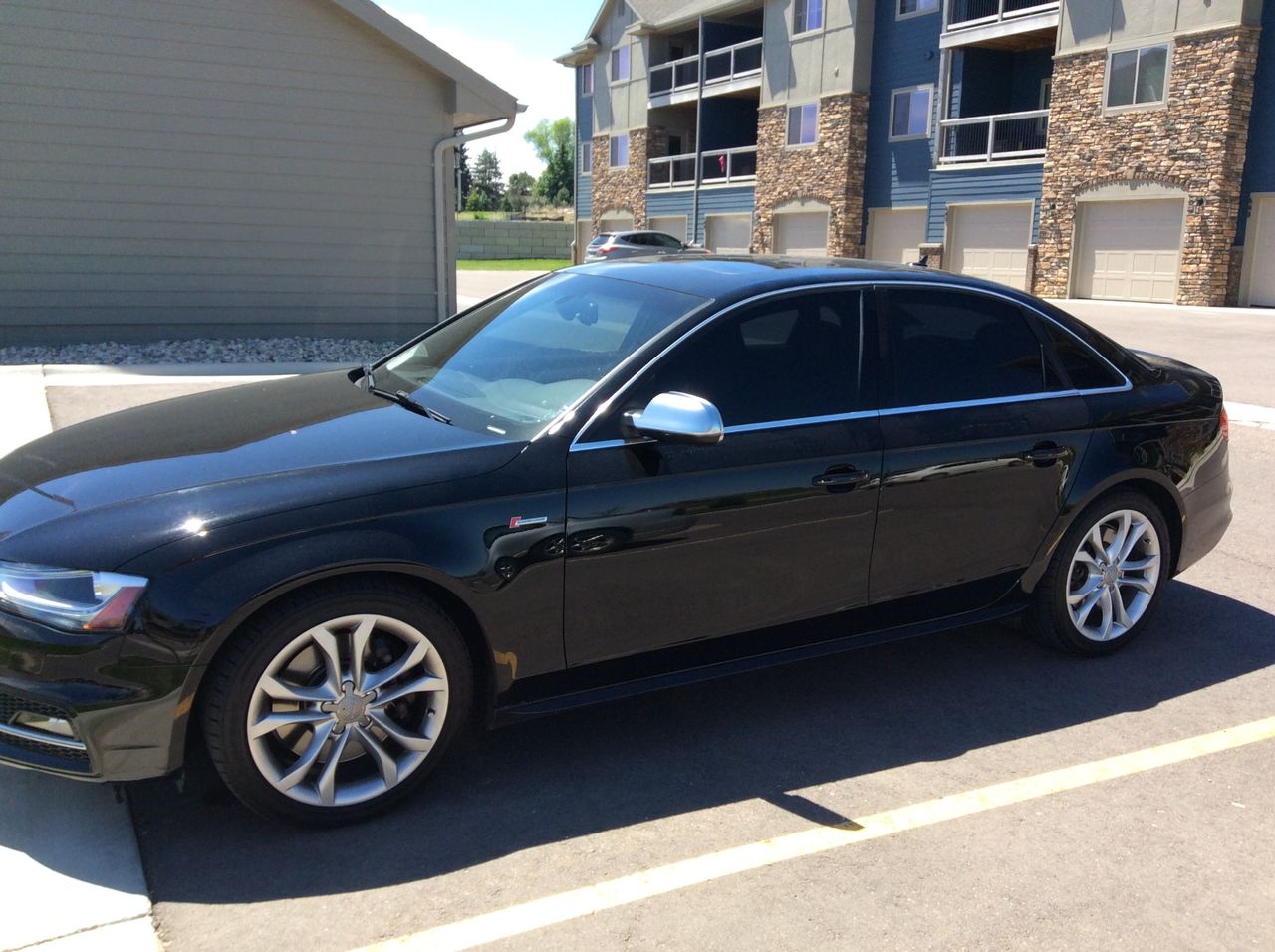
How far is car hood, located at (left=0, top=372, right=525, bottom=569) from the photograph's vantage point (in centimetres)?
302

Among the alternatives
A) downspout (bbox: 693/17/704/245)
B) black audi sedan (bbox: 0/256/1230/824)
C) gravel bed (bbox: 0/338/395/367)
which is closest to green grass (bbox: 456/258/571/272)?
downspout (bbox: 693/17/704/245)

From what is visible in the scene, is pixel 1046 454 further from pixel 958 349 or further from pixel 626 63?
pixel 626 63

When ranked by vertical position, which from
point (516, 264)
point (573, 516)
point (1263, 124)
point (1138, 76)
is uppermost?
point (1138, 76)

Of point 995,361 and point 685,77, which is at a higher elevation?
point 685,77

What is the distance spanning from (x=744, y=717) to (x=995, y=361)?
5.70ft

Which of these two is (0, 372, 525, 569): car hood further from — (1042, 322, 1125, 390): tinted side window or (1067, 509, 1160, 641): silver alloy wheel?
(1067, 509, 1160, 641): silver alloy wheel

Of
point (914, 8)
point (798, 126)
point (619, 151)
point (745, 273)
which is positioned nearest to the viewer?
point (745, 273)

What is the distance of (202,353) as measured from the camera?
1316cm

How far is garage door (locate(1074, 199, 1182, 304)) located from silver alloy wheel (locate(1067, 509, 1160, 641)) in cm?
2312

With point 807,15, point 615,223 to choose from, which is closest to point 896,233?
point 807,15

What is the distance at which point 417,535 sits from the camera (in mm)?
3172

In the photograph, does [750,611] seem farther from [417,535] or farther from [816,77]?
[816,77]

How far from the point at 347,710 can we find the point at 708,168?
38.5 m

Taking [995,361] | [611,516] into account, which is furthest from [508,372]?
[995,361]
